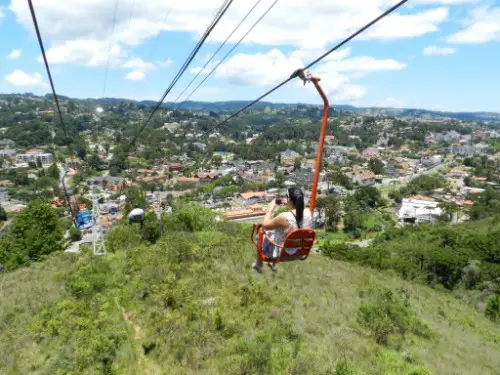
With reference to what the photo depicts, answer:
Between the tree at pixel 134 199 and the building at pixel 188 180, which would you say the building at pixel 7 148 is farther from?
the tree at pixel 134 199

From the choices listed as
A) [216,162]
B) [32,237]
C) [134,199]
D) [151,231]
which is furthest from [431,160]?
[32,237]

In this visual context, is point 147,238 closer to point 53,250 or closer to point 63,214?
point 53,250

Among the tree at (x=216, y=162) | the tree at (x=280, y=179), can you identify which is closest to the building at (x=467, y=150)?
the tree at (x=280, y=179)

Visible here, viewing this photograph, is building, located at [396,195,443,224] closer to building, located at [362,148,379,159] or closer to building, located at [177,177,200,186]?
building, located at [177,177,200,186]

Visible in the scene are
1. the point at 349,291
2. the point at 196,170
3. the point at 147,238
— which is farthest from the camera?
the point at 196,170

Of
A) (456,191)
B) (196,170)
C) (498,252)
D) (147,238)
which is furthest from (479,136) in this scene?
(147,238)

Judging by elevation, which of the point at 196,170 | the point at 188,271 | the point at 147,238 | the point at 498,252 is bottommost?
the point at 196,170

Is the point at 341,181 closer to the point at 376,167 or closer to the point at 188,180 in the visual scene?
the point at 376,167
